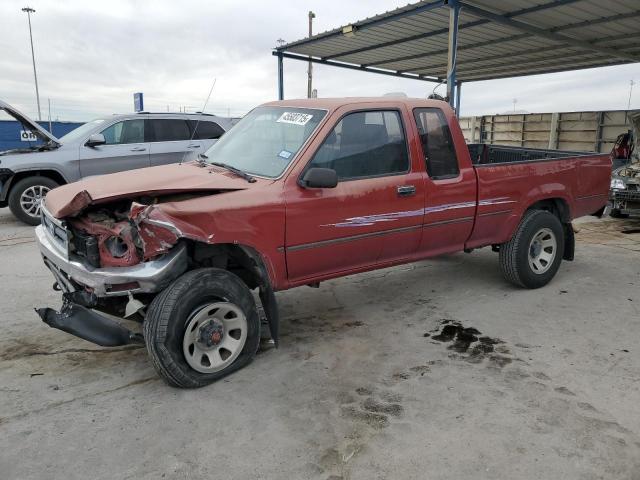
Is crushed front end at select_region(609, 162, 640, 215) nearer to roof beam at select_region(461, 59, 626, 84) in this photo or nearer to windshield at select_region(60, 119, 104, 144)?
roof beam at select_region(461, 59, 626, 84)

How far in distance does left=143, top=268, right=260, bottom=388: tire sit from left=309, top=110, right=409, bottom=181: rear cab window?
3.66ft

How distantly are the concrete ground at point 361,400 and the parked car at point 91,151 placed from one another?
4200 mm

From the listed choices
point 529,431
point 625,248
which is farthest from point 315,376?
point 625,248

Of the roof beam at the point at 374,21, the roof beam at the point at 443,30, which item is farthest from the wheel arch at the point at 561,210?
the roof beam at the point at 443,30

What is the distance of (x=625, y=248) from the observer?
23.4 ft

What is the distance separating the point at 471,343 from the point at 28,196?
7.76 m

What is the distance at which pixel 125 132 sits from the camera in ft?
30.0

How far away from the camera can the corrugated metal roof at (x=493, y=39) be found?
30.7 ft

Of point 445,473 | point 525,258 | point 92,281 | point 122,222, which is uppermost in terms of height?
point 122,222

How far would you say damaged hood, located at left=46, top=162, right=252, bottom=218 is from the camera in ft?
10.1

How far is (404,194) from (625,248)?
4828 millimetres

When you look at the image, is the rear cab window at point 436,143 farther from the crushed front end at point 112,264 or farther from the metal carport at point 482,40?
the metal carport at point 482,40

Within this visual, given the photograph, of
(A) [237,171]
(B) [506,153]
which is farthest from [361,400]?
(B) [506,153]

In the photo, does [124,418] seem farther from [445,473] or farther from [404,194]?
[404,194]
